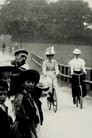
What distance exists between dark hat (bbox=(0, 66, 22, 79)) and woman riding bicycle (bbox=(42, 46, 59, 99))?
3.02 ft

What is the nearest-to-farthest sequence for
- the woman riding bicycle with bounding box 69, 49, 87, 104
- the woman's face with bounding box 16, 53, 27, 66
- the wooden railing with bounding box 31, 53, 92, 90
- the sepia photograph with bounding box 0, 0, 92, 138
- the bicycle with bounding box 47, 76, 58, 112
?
the woman's face with bounding box 16, 53, 27, 66 → the sepia photograph with bounding box 0, 0, 92, 138 → the wooden railing with bounding box 31, 53, 92, 90 → the woman riding bicycle with bounding box 69, 49, 87, 104 → the bicycle with bounding box 47, 76, 58, 112

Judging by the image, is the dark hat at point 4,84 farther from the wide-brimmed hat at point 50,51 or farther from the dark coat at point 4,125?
the wide-brimmed hat at point 50,51

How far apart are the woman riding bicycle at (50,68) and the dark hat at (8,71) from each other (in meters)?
0.92

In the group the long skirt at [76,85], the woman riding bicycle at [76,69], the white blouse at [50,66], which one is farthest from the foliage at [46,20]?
the long skirt at [76,85]

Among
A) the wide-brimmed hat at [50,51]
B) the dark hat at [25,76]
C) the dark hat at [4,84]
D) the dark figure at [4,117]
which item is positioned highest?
the wide-brimmed hat at [50,51]

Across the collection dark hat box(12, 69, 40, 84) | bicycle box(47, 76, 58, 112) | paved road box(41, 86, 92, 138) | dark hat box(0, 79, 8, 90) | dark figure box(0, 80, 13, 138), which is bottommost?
paved road box(41, 86, 92, 138)

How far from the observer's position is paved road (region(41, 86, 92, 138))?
11.7 feet

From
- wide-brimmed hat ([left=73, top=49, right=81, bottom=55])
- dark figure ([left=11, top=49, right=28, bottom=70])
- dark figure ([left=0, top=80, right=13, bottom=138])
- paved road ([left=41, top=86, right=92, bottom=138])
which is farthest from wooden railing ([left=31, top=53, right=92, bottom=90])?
dark figure ([left=0, top=80, right=13, bottom=138])

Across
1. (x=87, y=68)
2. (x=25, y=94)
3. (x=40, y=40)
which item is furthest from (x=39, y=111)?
(x=87, y=68)

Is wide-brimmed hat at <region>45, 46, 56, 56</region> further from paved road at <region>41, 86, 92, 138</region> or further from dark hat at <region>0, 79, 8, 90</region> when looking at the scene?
dark hat at <region>0, 79, 8, 90</region>

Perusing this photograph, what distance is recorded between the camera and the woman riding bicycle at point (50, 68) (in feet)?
12.6

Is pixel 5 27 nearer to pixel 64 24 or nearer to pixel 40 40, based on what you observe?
pixel 40 40

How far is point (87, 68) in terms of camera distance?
4297mm

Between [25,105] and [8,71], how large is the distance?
24 centimetres
